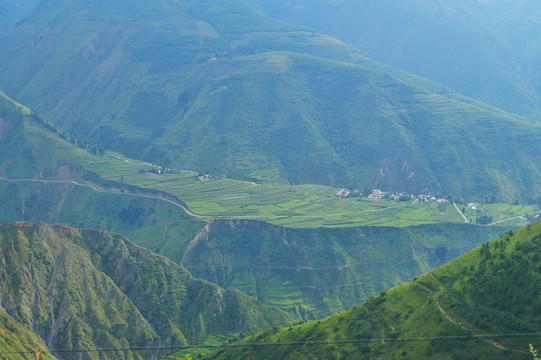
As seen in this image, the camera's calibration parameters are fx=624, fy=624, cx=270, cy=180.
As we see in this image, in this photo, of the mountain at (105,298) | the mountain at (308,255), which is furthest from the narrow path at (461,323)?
the mountain at (308,255)

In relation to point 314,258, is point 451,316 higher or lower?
higher

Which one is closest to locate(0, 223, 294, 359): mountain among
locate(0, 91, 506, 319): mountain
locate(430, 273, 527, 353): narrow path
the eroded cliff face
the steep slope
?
the steep slope

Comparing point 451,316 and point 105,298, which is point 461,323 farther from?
point 105,298

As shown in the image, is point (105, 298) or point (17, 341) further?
point (105, 298)

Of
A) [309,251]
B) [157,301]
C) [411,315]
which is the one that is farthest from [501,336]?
[309,251]

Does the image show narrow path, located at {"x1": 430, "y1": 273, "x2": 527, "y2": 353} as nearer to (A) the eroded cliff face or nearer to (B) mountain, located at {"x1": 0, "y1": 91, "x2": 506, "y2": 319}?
(B) mountain, located at {"x1": 0, "y1": 91, "x2": 506, "y2": 319}

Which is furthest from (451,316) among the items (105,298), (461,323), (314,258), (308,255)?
(308,255)
